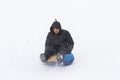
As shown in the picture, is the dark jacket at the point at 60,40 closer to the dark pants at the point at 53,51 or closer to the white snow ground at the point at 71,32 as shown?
the dark pants at the point at 53,51

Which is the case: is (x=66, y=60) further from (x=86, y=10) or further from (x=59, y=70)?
(x=86, y=10)

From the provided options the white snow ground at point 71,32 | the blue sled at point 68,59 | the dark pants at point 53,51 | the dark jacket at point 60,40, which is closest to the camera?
the white snow ground at point 71,32

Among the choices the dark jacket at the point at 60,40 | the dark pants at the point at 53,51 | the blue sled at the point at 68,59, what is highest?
the dark jacket at the point at 60,40

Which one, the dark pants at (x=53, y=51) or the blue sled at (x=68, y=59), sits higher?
the dark pants at (x=53, y=51)

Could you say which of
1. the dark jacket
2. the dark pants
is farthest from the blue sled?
the dark jacket

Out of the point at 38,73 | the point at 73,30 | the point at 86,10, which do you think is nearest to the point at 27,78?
the point at 38,73

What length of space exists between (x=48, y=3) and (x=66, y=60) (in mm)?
6193

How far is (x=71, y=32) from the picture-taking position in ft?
35.4

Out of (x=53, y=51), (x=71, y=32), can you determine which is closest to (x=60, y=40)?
(x=53, y=51)

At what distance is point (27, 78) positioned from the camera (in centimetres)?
783

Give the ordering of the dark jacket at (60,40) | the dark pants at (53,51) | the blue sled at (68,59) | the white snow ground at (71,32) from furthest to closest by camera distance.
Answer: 1. the dark jacket at (60,40)
2. the dark pants at (53,51)
3. the blue sled at (68,59)
4. the white snow ground at (71,32)

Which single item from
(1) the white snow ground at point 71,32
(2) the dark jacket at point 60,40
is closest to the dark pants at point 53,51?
(2) the dark jacket at point 60,40

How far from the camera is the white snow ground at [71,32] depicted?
7934 mm

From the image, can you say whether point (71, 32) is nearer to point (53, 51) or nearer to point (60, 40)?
point (60, 40)
